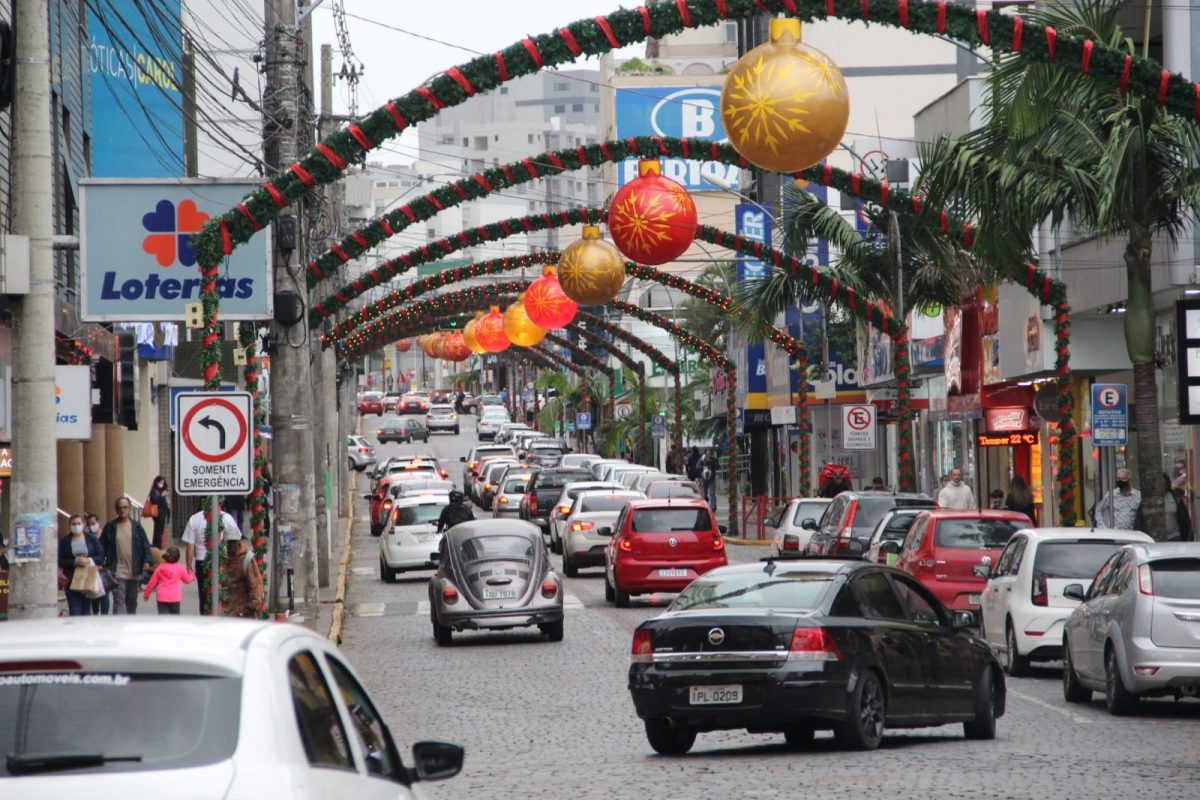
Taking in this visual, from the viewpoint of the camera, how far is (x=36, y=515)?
12734mm

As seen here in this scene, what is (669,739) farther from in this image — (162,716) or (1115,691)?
(162,716)

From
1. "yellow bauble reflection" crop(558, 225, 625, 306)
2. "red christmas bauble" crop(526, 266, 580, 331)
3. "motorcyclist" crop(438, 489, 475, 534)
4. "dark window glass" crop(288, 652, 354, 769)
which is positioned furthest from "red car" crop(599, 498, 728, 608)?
"dark window glass" crop(288, 652, 354, 769)

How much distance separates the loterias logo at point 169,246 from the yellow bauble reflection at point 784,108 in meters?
7.50

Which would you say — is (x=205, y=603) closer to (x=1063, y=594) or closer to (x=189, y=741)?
(x=1063, y=594)

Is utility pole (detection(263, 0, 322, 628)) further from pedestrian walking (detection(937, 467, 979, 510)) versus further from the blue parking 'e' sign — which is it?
pedestrian walking (detection(937, 467, 979, 510))

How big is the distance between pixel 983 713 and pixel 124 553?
13009 mm

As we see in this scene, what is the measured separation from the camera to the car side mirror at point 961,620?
15.2 m

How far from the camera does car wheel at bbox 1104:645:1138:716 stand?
16.5 meters

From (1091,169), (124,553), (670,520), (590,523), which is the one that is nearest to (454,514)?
(670,520)

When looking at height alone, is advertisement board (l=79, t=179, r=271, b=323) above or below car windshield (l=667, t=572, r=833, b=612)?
above

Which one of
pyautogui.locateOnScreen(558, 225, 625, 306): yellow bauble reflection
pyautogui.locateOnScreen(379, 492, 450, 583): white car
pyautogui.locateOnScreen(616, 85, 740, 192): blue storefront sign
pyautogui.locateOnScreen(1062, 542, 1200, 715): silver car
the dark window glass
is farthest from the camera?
pyautogui.locateOnScreen(616, 85, 740, 192): blue storefront sign

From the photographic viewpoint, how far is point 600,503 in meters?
37.7

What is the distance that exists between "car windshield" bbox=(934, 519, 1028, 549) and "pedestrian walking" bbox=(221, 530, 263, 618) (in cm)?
825

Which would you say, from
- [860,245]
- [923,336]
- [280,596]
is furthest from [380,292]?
[280,596]
